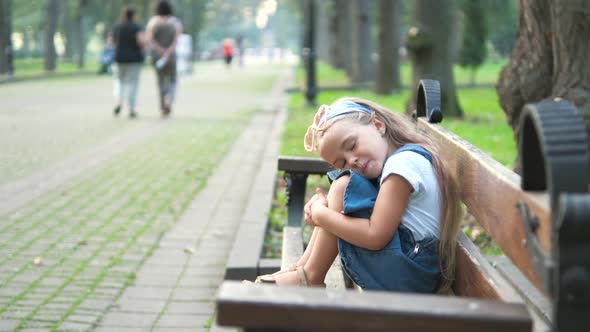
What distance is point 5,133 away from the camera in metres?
13.1

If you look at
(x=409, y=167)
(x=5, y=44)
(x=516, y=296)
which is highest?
(x=409, y=167)

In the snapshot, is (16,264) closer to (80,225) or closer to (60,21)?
(80,225)

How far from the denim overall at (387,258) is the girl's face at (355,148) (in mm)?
54

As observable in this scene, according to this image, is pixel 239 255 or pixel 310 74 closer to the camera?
pixel 239 255

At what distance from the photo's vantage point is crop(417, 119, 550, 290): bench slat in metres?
1.87

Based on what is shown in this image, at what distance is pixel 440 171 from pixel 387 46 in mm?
18059

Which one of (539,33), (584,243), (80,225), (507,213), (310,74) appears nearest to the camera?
(584,243)

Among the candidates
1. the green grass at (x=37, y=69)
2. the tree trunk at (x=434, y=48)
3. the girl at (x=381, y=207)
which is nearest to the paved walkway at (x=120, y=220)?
the girl at (x=381, y=207)

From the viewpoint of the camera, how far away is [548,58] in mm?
5609

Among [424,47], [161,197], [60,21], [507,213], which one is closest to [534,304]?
[507,213]

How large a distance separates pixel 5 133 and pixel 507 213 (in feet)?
39.2

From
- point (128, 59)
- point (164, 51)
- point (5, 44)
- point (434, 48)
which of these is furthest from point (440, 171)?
point (5, 44)

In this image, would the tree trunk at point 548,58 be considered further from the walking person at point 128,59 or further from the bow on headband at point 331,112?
the walking person at point 128,59

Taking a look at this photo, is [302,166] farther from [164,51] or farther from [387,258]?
[164,51]
